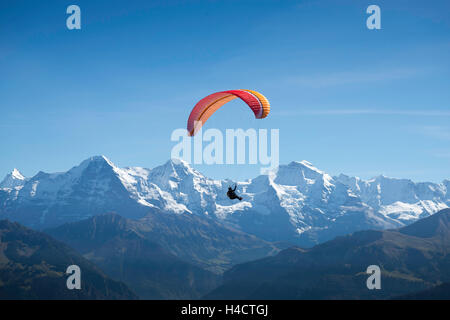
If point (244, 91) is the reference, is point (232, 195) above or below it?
below
